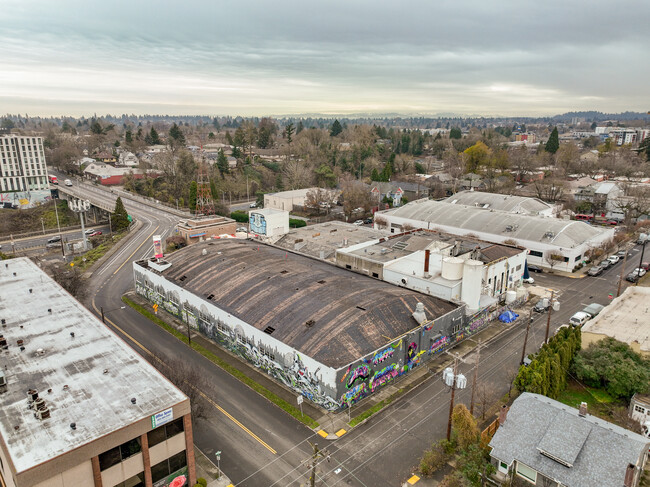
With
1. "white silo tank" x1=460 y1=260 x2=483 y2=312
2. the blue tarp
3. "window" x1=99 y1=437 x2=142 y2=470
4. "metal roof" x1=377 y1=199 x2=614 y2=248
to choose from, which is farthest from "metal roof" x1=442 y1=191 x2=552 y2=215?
"window" x1=99 y1=437 x2=142 y2=470

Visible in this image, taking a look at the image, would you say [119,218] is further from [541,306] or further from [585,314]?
[585,314]

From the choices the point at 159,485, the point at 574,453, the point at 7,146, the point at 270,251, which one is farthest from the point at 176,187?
the point at 574,453

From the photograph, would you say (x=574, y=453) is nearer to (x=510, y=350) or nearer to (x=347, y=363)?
(x=347, y=363)

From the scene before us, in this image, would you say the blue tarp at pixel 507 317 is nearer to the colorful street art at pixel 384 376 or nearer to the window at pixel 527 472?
the colorful street art at pixel 384 376

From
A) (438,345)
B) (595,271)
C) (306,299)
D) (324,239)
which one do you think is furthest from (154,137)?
(438,345)

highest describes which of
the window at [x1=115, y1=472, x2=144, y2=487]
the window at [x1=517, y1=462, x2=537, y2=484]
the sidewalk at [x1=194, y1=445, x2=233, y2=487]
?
the window at [x1=115, y1=472, x2=144, y2=487]

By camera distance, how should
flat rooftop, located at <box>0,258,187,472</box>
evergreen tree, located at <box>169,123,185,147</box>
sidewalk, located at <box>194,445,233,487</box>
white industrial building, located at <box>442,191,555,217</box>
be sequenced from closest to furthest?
1. flat rooftop, located at <box>0,258,187,472</box>
2. sidewalk, located at <box>194,445,233,487</box>
3. white industrial building, located at <box>442,191,555,217</box>
4. evergreen tree, located at <box>169,123,185,147</box>

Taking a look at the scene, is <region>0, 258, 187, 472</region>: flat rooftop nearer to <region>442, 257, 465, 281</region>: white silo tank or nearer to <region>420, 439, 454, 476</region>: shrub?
<region>420, 439, 454, 476</region>: shrub

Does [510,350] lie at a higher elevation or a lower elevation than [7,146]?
lower

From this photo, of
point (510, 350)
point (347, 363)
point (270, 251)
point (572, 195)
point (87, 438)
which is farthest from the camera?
point (572, 195)
